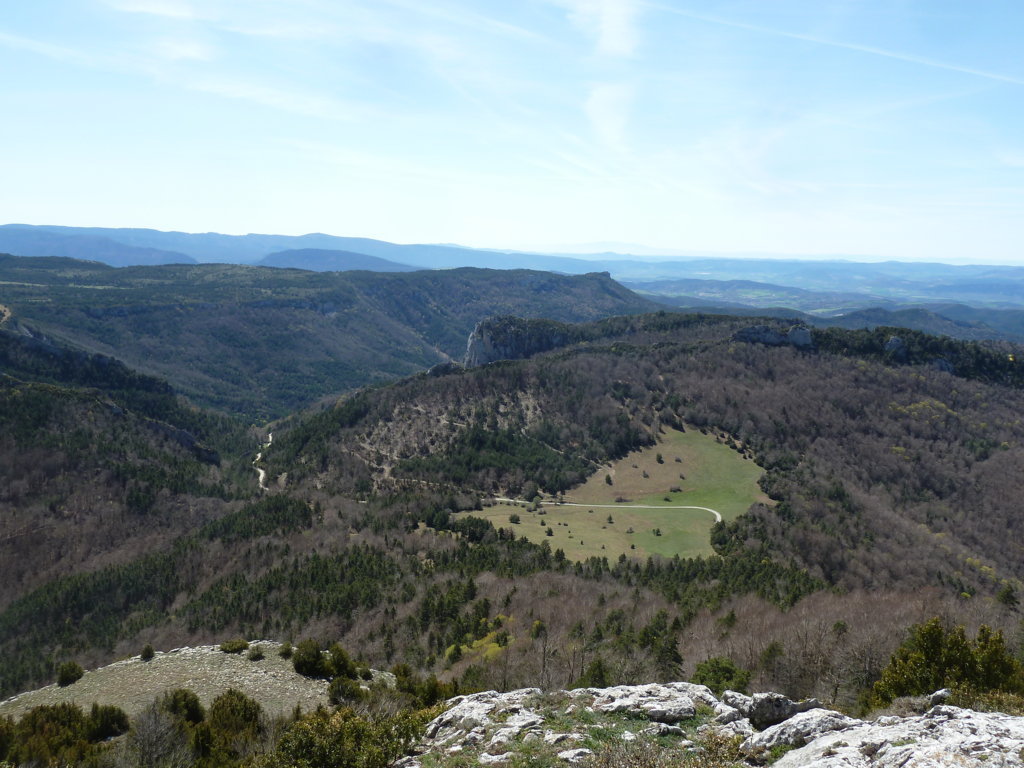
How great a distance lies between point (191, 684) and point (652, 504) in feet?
311

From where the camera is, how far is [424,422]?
15612 centimetres

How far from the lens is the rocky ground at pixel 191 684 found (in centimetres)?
3828

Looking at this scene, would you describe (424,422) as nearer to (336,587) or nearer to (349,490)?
(349,490)

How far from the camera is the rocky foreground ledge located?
17.2 meters

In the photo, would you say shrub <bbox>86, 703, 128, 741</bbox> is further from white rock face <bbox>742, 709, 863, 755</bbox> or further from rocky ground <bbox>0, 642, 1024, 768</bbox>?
white rock face <bbox>742, 709, 863, 755</bbox>

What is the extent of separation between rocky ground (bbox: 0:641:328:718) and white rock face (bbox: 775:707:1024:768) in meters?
30.3

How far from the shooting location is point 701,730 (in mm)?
24953

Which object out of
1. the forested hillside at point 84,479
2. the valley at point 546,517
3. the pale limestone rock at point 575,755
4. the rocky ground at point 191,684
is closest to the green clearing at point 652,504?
the valley at point 546,517

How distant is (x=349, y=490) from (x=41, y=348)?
118796 mm

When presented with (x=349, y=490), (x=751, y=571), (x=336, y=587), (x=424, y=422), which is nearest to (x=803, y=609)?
(x=751, y=571)

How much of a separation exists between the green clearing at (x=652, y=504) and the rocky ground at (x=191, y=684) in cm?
5764

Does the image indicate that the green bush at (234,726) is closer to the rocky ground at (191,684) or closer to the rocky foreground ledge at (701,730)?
the rocky ground at (191,684)

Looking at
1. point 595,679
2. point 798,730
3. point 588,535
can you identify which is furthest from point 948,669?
point 588,535

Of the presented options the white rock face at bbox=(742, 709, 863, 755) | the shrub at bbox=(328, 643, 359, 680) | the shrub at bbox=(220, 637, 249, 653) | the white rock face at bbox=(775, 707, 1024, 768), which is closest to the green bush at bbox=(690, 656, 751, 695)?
the white rock face at bbox=(742, 709, 863, 755)
